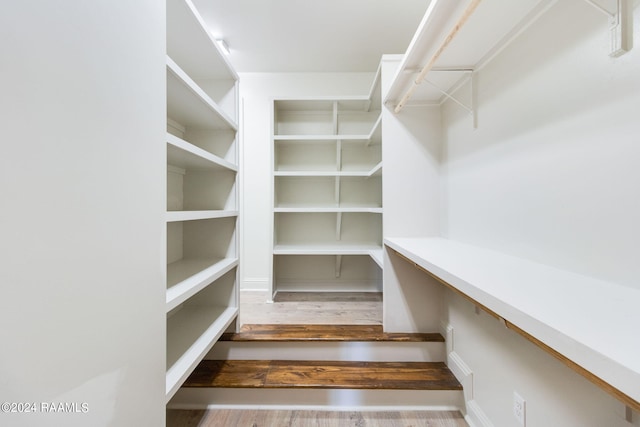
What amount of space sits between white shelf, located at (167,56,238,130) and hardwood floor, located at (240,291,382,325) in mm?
1467

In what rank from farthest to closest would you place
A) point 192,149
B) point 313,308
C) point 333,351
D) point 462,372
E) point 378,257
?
point 313,308
point 378,257
point 333,351
point 462,372
point 192,149

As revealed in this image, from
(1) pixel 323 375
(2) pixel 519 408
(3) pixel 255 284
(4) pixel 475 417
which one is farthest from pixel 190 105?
(4) pixel 475 417

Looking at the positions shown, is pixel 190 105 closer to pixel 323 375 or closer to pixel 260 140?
pixel 260 140

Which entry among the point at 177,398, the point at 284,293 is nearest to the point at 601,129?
the point at 177,398

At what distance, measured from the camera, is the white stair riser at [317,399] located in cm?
140

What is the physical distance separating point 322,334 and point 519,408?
1032mm

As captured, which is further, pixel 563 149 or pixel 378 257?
pixel 378 257

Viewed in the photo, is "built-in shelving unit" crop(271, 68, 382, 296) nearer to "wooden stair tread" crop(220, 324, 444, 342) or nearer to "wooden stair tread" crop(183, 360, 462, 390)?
"wooden stair tread" crop(220, 324, 444, 342)

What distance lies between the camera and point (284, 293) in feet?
8.31

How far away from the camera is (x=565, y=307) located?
0.54 meters

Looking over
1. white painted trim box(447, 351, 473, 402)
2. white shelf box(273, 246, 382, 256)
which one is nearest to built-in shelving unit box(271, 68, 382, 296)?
white shelf box(273, 246, 382, 256)

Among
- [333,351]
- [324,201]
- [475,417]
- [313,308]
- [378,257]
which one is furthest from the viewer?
[324,201]

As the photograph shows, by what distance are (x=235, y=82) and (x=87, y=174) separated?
4.49 ft

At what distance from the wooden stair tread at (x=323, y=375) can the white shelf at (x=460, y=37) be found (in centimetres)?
174
